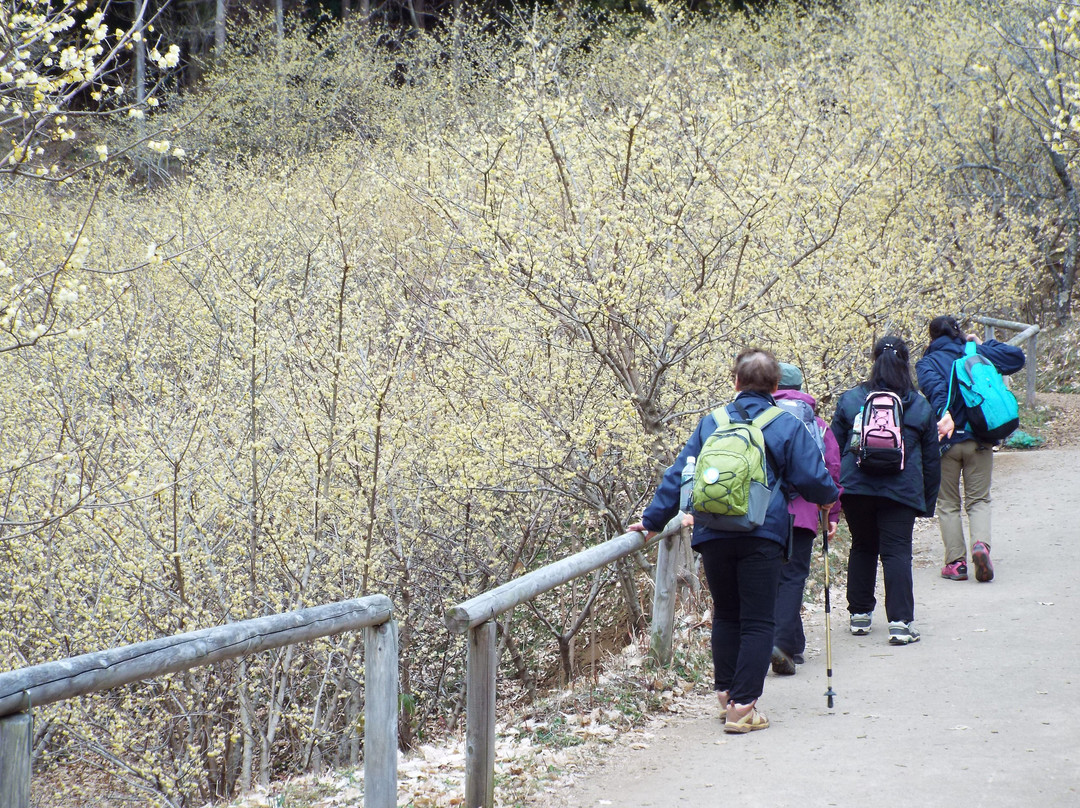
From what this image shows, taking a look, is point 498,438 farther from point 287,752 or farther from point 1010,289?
point 1010,289

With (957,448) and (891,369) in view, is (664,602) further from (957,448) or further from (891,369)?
(957,448)

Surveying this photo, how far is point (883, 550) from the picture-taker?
237 inches

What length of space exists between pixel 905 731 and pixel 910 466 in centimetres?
185

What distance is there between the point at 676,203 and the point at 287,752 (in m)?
5.93

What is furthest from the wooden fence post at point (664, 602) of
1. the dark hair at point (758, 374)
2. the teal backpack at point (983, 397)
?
the teal backpack at point (983, 397)

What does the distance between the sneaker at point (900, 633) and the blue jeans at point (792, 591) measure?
75 centimetres

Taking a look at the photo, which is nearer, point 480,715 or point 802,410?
point 480,715

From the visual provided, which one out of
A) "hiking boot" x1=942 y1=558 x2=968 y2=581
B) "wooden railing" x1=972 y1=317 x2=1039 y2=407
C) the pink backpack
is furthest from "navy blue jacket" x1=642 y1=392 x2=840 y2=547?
"wooden railing" x1=972 y1=317 x2=1039 y2=407

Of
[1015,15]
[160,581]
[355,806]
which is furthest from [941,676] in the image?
[1015,15]

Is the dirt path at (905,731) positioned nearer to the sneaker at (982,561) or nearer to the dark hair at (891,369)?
the sneaker at (982,561)

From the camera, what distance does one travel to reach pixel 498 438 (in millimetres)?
7387

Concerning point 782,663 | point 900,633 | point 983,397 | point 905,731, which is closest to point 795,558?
point 782,663

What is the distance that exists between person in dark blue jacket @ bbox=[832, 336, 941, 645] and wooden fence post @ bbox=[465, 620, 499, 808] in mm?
3125

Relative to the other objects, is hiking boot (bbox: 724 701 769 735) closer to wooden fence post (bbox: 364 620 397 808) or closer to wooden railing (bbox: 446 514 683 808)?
wooden railing (bbox: 446 514 683 808)
